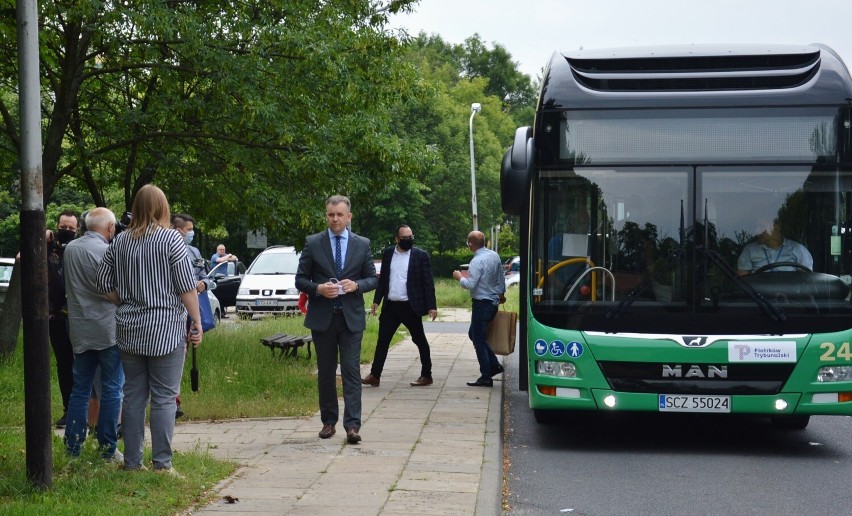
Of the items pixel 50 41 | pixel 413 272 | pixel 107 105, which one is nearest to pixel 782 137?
pixel 413 272

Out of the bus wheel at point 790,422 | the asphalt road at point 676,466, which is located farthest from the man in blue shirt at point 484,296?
the bus wheel at point 790,422

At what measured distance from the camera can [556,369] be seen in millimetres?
9273

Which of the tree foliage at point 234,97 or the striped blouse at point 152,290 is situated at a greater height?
the tree foliage at point 234,97

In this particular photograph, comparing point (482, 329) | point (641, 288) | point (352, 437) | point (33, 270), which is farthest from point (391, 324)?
point (33, 270)

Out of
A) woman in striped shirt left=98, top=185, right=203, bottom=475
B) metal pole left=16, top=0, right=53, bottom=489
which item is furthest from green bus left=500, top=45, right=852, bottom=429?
metal pole left=16, top=0, right=53, bottom=489

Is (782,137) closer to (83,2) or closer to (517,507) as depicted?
(517,507)

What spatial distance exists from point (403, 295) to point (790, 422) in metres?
4.53

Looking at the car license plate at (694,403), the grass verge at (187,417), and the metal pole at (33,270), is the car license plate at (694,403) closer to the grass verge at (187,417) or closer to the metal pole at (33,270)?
the grass verge at (187,417)

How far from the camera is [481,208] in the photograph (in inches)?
2554

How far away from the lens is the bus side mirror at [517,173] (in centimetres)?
951

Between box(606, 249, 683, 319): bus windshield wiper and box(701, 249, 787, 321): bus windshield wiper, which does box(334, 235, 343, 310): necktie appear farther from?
box(701, 249, 787, 321): bus windshield wiper

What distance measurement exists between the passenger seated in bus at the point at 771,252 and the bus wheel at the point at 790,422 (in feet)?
6.53

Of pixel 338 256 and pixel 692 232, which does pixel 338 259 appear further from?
pixel 692 232

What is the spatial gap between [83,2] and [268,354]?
16.2 ft
